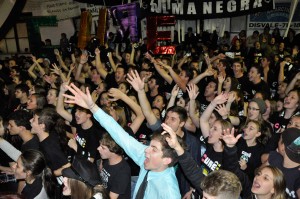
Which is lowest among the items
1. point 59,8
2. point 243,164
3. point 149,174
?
point 243,164

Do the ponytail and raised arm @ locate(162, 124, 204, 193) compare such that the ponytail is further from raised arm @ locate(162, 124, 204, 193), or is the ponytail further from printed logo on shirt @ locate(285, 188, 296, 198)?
printed logo on shirt @ locate(285, 188, 296, 198)

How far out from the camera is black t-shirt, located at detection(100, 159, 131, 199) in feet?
9.16

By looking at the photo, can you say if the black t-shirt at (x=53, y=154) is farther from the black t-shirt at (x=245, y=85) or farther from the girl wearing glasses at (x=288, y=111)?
the black t-shirt at (x=245, y=85)

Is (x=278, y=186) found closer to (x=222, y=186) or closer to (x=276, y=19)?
(x=222, y=186)

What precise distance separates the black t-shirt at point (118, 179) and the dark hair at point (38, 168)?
476mm

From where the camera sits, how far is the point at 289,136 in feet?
9.73

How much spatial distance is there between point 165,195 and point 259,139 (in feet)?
6.09

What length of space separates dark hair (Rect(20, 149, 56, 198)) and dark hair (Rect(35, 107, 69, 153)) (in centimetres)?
73

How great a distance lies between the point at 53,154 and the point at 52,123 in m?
0.38

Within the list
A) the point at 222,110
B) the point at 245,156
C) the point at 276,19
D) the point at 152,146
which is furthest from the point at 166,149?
the point at 276,19

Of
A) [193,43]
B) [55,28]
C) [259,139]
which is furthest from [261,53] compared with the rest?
[55,28]

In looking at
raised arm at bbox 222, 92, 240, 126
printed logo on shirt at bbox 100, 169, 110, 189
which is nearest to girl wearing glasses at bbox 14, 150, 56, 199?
printed logo on shirt at bbox 100, 169, 110, 189

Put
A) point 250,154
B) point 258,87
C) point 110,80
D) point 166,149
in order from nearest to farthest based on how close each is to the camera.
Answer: point 166,149 → point 250,154 → point 258,87 → point 110,80

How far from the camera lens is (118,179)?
2.83 meters
